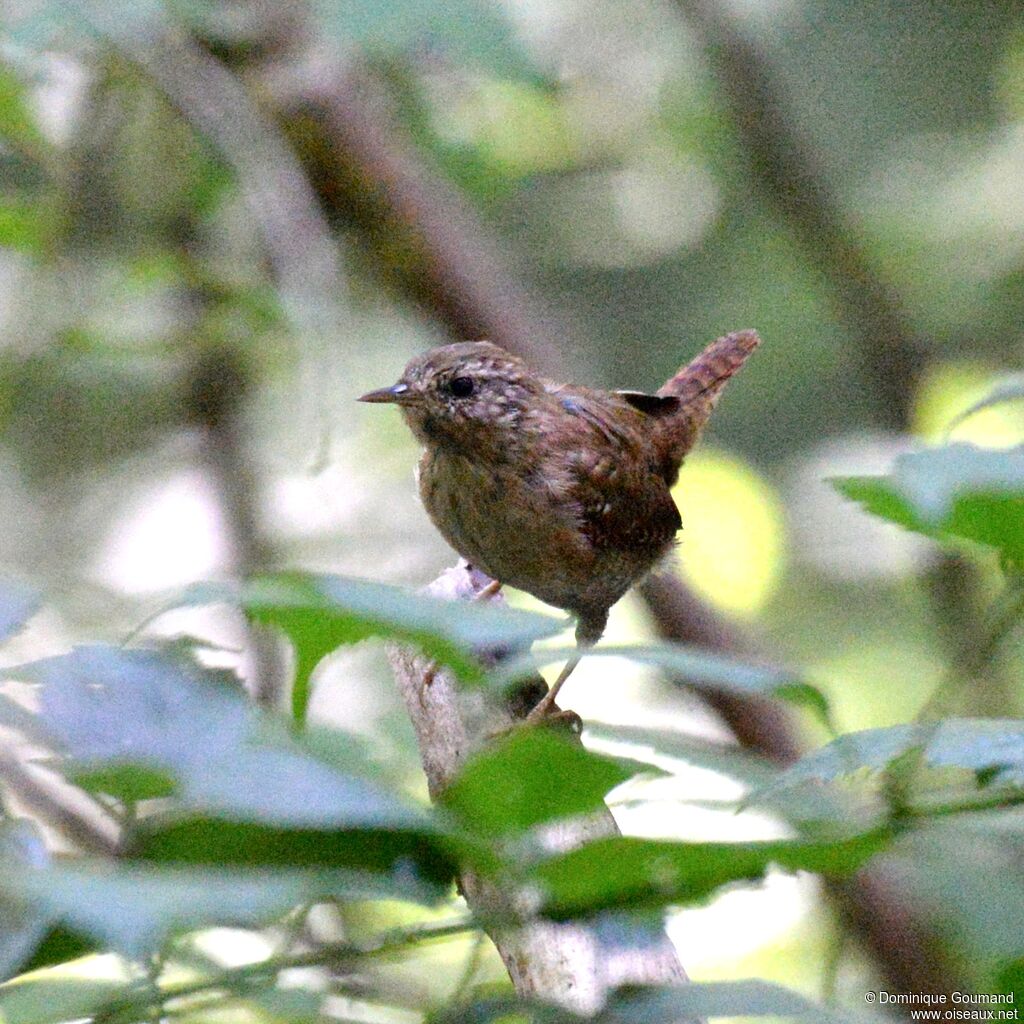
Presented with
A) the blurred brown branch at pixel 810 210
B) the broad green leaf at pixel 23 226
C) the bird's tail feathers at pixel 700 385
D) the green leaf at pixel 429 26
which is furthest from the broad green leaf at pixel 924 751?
the blurred brown branch at pixel 810 210

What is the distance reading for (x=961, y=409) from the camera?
19.1ft

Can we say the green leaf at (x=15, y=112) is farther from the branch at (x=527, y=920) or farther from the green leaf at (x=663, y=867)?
the green leaf at (x=663, y=867)

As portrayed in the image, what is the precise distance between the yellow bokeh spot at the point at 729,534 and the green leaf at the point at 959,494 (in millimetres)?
4942

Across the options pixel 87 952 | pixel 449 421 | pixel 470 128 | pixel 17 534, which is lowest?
pixel 87 952

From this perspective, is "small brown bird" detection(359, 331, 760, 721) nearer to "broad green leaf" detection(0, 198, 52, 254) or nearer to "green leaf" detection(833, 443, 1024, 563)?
"broad green leaf" detection(0, 198, 52, 254)

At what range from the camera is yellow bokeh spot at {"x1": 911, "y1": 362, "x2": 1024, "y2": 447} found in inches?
205

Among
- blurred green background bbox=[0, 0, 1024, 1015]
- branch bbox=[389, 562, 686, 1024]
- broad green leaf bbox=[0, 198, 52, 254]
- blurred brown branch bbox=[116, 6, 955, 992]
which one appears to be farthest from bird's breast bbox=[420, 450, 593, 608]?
broad green leaf bbox=[0, 198, 52, 254]

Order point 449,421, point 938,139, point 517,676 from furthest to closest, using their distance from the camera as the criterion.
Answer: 1. point 938,139
2. point 449,421
3. point 517,676

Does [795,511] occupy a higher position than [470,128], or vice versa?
[470,128]

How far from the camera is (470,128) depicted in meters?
5.87

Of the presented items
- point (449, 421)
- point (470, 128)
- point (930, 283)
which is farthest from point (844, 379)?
point (449, 421)

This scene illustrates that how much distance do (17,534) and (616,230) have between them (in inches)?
131

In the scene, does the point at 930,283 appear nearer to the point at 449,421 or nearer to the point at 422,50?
the point at 422,50

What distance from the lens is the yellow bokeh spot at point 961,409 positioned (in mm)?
5195
